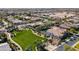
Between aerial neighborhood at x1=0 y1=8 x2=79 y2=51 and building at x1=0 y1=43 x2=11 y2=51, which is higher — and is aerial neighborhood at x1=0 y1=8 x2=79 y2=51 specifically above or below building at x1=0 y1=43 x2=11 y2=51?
above

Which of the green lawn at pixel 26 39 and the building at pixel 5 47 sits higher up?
the green lawn at pixel 26 39

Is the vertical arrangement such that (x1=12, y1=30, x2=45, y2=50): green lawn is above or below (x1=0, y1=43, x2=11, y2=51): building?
above

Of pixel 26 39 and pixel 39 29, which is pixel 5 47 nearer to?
pixel 26 39

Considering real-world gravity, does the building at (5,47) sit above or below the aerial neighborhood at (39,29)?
below

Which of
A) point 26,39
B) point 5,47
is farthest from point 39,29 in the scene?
point 5,47
